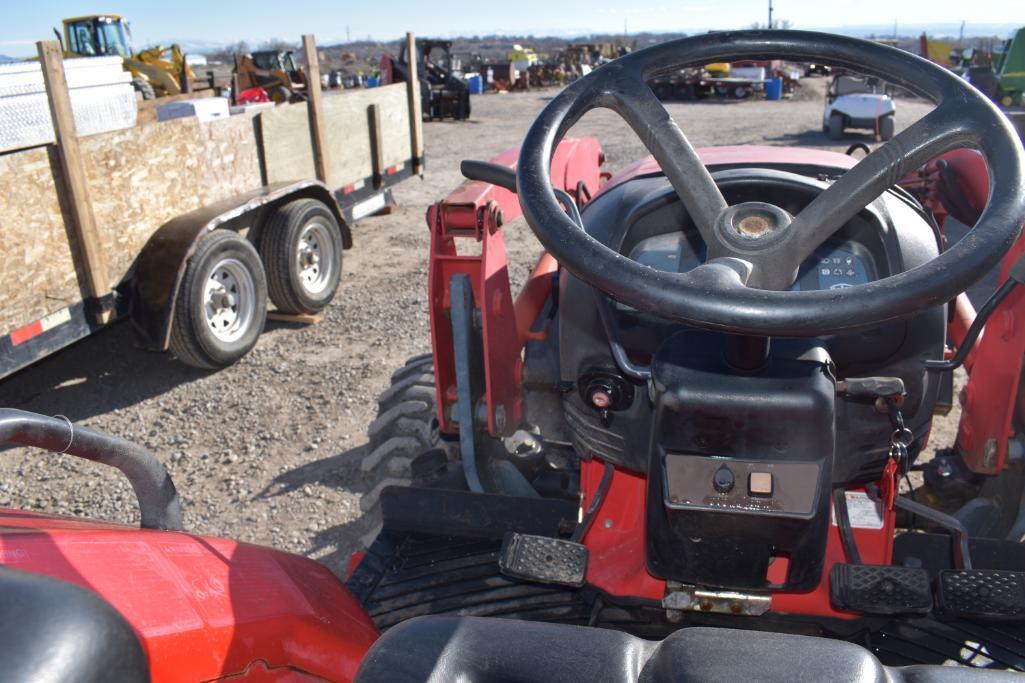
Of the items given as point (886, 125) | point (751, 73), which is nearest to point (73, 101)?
point (886, 125)

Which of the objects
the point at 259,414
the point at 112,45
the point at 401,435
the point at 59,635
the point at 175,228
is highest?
the point at 112,45

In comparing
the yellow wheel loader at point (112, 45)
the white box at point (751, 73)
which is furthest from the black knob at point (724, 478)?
the white box at point (751, 73)

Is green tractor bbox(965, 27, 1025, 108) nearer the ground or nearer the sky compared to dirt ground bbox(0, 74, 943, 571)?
nearer the sky

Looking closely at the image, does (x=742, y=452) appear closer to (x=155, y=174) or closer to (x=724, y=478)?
(x=724, y=478)

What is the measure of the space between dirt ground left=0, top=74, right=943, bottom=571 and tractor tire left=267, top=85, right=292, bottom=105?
721 cm

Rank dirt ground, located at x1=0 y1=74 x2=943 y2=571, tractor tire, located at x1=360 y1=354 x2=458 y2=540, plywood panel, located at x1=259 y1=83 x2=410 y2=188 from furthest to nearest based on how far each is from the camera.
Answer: plywood panel, located at x1=259 y1=83 x2=410 y2=188
dirt ground, located at x1=0 y1=74 x2=943 y2=571
tractor tire, located at x1=360 y1=354 x2=458 y2=540

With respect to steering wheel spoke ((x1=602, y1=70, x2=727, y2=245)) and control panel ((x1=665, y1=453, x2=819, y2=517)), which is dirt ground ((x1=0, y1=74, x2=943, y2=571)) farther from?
steering wheel spoke ((x1=602, y1=70, x2=727, y2=245))

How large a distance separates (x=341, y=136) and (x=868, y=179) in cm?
572

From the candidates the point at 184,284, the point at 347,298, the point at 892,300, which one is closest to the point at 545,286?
the point at 892,300

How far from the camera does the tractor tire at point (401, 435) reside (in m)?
3.10

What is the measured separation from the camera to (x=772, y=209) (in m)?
1.42

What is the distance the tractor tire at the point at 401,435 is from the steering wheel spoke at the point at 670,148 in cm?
147

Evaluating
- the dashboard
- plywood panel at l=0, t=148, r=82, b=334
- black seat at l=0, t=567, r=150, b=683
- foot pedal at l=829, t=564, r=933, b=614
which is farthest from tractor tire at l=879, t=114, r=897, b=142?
black seat at l=0, t=567, r=150, b=683

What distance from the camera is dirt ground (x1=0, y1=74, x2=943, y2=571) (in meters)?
3.58
